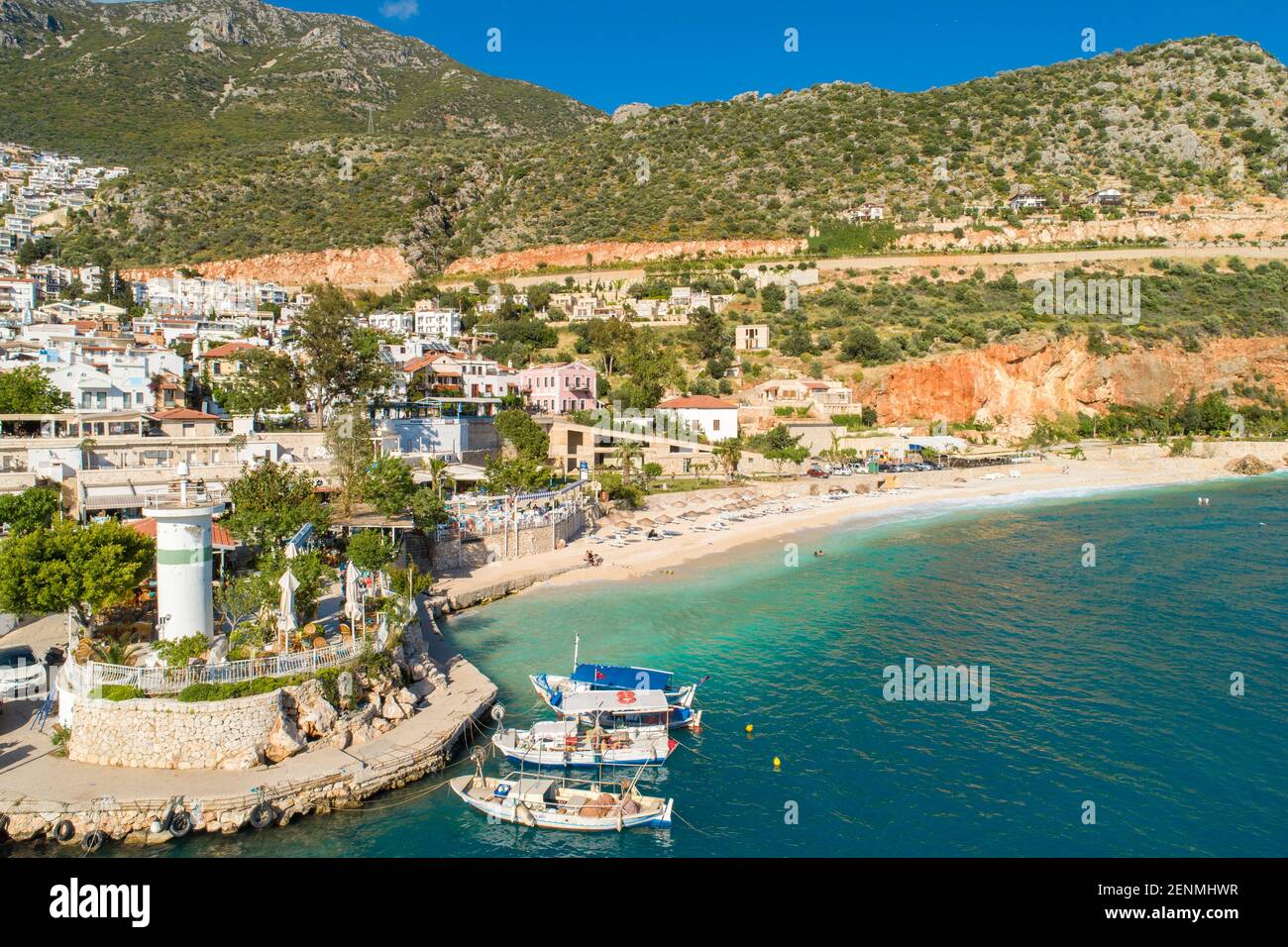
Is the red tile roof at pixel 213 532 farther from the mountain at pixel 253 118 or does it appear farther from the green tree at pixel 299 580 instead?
the mountain at pixel 253 118

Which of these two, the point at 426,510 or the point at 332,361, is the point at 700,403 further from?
the point at 426,510

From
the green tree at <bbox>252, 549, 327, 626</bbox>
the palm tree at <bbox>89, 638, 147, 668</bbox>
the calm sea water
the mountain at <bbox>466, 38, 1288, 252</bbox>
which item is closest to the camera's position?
the calm sea water

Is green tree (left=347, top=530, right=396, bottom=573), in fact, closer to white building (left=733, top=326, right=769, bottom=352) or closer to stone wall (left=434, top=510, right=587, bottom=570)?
stone wall (left=434, top=510, right=587, bottom=570)

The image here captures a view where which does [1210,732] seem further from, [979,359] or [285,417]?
[979,359]

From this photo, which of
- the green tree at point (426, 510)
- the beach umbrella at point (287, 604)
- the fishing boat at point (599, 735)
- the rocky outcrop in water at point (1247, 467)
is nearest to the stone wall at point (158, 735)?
the beach umbrella at point (287, 604)

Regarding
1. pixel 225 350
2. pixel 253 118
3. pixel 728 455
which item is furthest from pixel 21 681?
pixel 253 118

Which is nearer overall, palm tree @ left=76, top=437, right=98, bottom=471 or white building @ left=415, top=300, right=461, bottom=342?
palm tree @ left=76, top=437, right=98, bottom=471

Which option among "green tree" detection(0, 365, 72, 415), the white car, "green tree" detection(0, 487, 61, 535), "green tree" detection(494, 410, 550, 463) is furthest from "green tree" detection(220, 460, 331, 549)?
"green tree" detection(494, 410, 550, 463)
